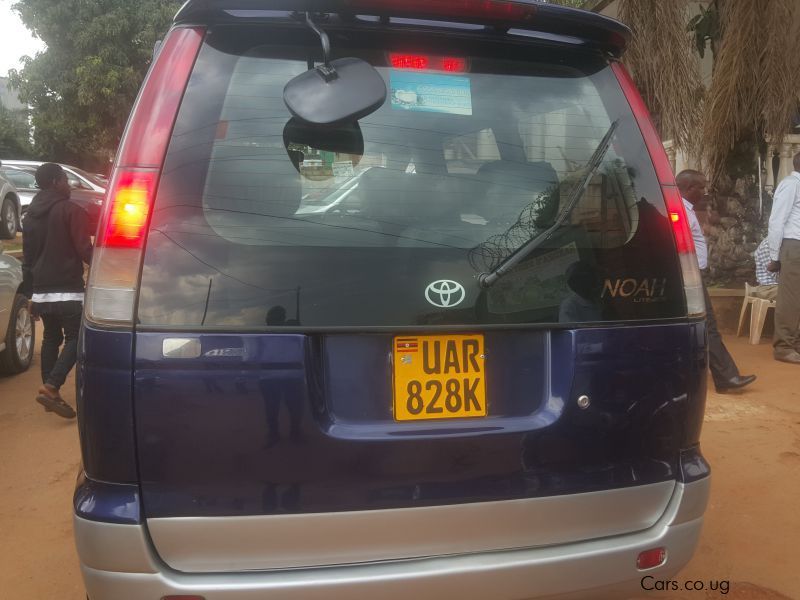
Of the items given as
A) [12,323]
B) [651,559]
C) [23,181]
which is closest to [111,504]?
[651,559]

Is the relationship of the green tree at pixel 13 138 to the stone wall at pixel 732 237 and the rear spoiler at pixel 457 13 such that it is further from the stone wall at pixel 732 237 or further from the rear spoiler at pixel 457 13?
the rear spoiler at pixel 457 13

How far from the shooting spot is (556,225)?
6.54 ft

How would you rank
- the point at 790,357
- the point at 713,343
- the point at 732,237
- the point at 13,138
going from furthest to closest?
the point at 13,138 < the point at 732,237 < the point at 790,357 < the point at 713,343

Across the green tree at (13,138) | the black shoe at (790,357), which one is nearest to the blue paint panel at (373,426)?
the black shoe at (790,357)

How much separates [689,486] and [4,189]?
11.9m

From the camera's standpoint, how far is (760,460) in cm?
426

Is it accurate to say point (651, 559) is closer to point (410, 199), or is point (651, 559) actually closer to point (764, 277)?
point (410, 199)

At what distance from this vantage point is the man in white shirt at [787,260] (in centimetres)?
600

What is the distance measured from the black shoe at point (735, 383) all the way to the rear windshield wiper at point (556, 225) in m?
4.04

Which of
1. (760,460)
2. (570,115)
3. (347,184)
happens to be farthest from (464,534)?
(760,460)

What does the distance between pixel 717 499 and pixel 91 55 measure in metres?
22.7

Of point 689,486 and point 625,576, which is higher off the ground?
point 689,486

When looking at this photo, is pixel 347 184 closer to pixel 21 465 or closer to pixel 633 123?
pixel 633 123

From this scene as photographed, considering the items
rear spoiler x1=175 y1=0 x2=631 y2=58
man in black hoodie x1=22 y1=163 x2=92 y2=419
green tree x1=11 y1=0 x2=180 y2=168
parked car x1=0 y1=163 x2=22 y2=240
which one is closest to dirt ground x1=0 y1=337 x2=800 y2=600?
man in black hoodie x1=22 y1=163 x2=92 y2=419
